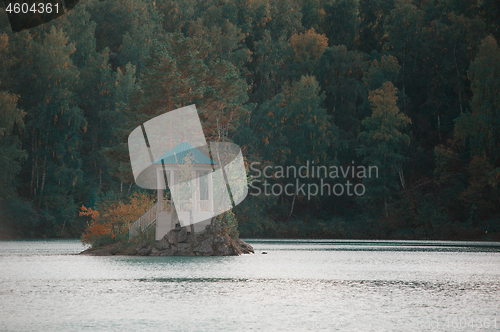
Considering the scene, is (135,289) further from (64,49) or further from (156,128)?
(64,49)

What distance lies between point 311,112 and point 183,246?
1323 inches

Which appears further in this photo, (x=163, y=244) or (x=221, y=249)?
(x=221, y=249)

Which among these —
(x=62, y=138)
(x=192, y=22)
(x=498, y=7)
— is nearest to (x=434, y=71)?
(x=498, y=7)

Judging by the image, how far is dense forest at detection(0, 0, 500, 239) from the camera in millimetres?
59500

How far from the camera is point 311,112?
218ft

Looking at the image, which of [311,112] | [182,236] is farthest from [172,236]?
[311,112]

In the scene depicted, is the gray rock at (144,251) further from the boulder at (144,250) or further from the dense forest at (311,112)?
the dense forest at (311,112)

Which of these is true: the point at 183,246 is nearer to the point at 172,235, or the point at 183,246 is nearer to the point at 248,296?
the point at 172,235

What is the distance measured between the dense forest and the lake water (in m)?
30.8

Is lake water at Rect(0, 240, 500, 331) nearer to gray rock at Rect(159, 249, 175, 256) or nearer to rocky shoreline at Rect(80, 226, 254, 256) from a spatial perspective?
gray rock at Rect(159, 249, 175, 256)

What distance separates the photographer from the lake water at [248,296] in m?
13.7

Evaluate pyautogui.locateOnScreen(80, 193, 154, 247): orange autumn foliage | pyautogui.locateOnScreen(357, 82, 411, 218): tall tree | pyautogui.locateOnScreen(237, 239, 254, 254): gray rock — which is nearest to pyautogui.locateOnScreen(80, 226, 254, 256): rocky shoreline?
pyautogui.locateOnScreen(80, 193, 154, 247): orange autumn foliage

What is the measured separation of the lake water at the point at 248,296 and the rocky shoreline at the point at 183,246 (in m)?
4.84

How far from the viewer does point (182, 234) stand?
1406 inches
